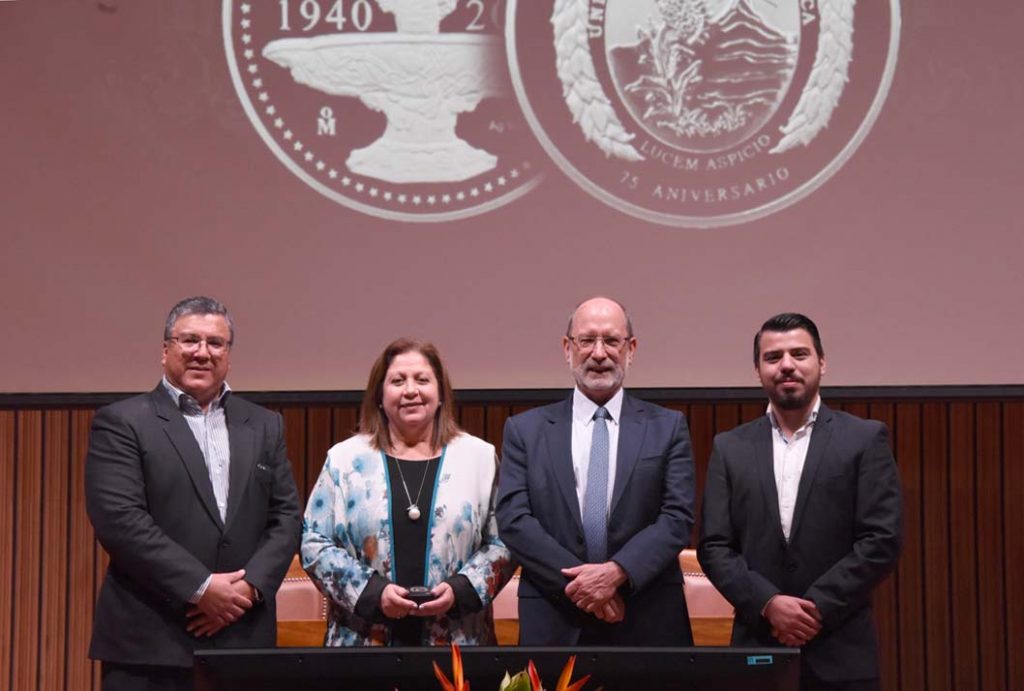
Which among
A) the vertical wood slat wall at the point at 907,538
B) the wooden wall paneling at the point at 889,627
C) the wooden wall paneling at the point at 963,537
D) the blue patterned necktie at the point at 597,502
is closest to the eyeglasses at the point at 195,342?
the blue patterned necktie at the point at 597,502

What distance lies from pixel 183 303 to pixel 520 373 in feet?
4.26

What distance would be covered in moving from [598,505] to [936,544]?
180 centimetres

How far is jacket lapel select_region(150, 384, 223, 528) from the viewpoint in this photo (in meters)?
2.66

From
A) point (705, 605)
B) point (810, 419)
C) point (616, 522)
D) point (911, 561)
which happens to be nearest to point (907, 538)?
point (911, 561)

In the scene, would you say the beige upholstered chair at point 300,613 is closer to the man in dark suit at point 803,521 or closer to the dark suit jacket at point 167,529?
the dark suit jacket at point 167,529

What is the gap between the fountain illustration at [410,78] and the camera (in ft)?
12.1

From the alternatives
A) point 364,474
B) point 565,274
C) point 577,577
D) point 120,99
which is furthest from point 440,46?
point 577,577

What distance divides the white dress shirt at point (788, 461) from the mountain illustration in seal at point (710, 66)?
47.6 inches

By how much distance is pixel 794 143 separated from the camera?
3.69m

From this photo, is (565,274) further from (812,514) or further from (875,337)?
(812,514)

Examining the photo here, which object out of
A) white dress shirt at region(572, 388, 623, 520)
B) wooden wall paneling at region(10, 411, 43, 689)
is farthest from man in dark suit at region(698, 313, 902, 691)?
wooden wall paneling at region(10, 411, 43, 689)

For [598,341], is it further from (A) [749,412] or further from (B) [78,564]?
(B) [78,564]

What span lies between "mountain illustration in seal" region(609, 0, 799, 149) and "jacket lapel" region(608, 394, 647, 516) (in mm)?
1180

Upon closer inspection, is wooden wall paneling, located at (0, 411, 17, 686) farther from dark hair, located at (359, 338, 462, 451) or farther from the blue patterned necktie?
the blue patterned necktie
